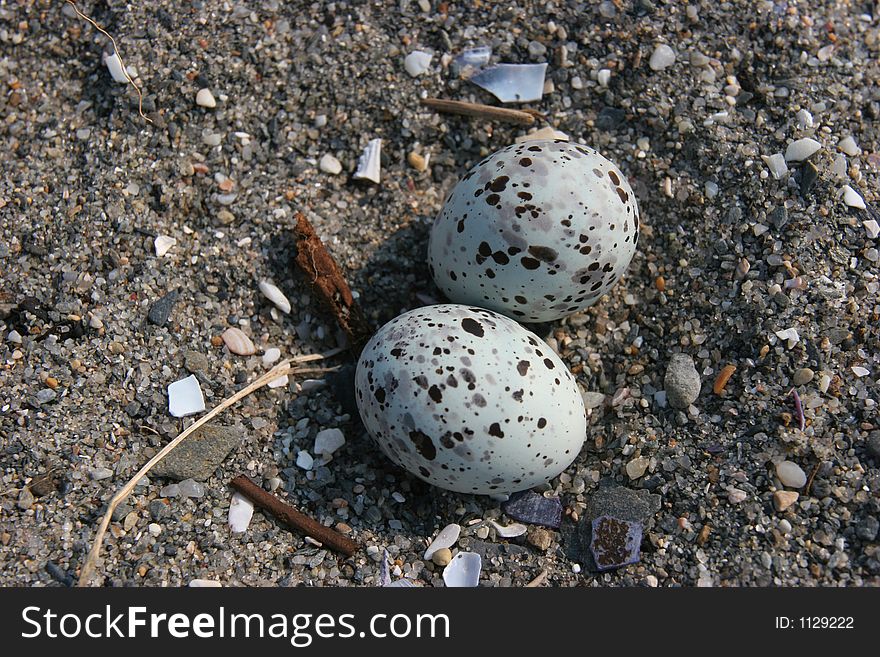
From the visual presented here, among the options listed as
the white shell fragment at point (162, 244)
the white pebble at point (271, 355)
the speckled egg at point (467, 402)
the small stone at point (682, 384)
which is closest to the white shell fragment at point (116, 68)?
the white shell fragment at point (162, 244)

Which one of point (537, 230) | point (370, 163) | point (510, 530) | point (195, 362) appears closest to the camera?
point (537, 230)

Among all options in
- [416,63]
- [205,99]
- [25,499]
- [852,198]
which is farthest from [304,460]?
[852,198]

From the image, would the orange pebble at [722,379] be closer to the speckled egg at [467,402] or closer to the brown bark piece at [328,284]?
the speckled egg at [467,402]

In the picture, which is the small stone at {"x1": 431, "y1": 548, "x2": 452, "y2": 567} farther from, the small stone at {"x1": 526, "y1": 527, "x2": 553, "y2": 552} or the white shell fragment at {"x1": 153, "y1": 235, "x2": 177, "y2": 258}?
the white shell fragment at {"x1": 153, "y1": 235, "x2": 177, "y2": 258}

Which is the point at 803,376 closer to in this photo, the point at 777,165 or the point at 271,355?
the point at 777,165

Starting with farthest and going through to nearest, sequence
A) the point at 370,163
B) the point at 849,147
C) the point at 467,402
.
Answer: the point at 370,163, the point at 849,147, the point at 467,402

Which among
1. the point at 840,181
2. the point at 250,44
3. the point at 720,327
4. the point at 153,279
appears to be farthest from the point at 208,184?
the point at 840,181
